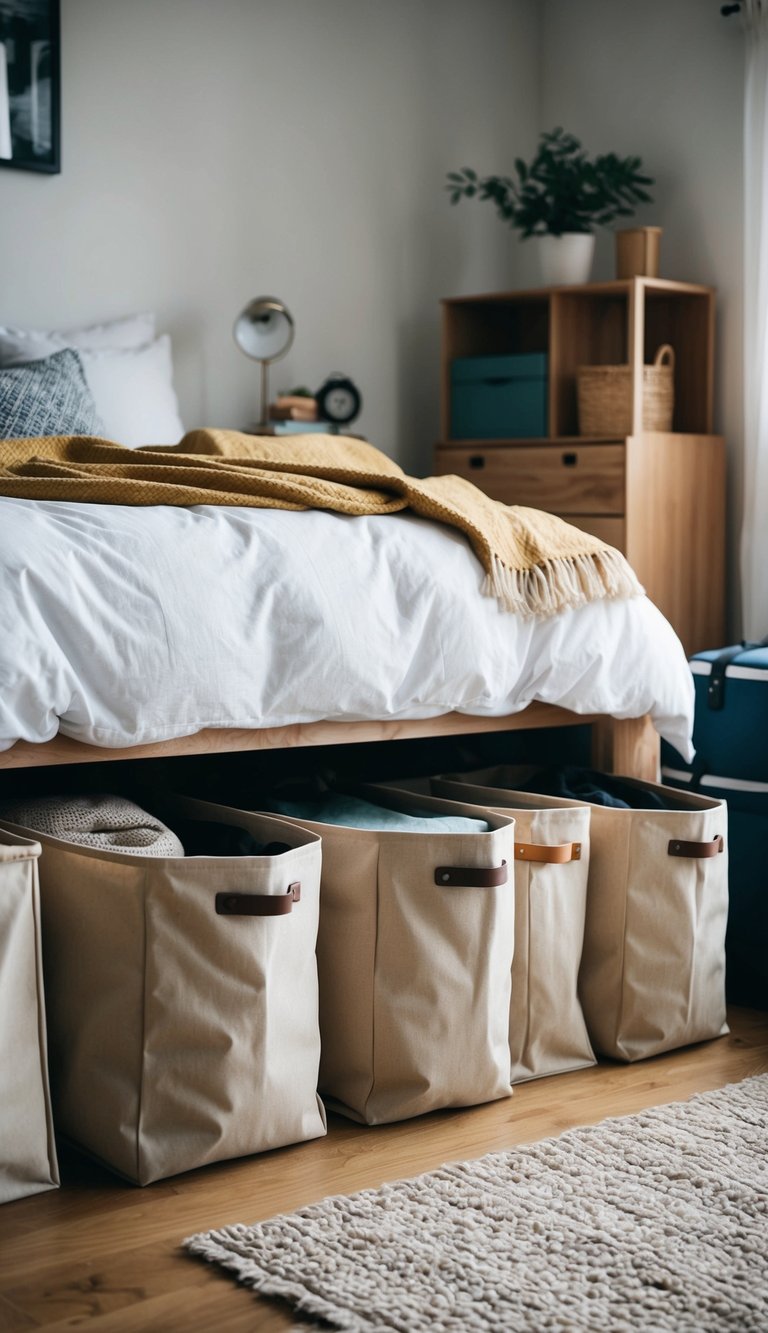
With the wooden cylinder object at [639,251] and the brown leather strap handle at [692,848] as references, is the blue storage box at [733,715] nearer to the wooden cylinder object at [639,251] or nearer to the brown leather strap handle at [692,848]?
the brown leather strap handle at [692,848]

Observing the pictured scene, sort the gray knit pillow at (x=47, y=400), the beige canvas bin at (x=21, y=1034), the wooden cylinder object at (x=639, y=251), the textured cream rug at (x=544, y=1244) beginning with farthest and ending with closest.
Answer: the wooden cylinder object at (x=639, y=251) → the gray knit pillow at (x=47, y=400) → the beige canvas bin at (x=21, y=1034) → the textured cream rug at (x=544, y=1244)

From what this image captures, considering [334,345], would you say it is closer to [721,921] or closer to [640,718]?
[640,718]

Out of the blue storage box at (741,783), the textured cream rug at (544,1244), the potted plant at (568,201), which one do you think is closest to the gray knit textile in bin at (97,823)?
the textured cream rug at (544,1244)

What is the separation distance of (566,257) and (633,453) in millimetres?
607

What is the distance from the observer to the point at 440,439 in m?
3.87

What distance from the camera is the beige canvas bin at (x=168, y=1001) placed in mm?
1628

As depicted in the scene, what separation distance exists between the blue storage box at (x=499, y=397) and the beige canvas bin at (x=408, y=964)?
1.82m

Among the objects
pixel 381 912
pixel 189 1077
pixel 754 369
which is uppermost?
pixel 754 369

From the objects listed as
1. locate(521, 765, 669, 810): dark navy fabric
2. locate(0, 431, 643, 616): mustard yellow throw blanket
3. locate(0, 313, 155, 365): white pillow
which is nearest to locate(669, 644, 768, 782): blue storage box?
locate(521, 765, 669, 810): dark navy fabric

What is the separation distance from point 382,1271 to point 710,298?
2.65 metres

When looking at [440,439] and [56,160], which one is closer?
[56,160]

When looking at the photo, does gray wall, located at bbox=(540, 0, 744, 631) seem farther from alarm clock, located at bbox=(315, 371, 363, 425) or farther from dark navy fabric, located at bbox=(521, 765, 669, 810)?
dark navy fabric, located at bbox=(521, 765, 669, 810)

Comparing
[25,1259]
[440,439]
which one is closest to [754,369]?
[440,439]

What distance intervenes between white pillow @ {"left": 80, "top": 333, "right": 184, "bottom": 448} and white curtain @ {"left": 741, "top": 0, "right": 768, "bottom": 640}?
4.38ft
